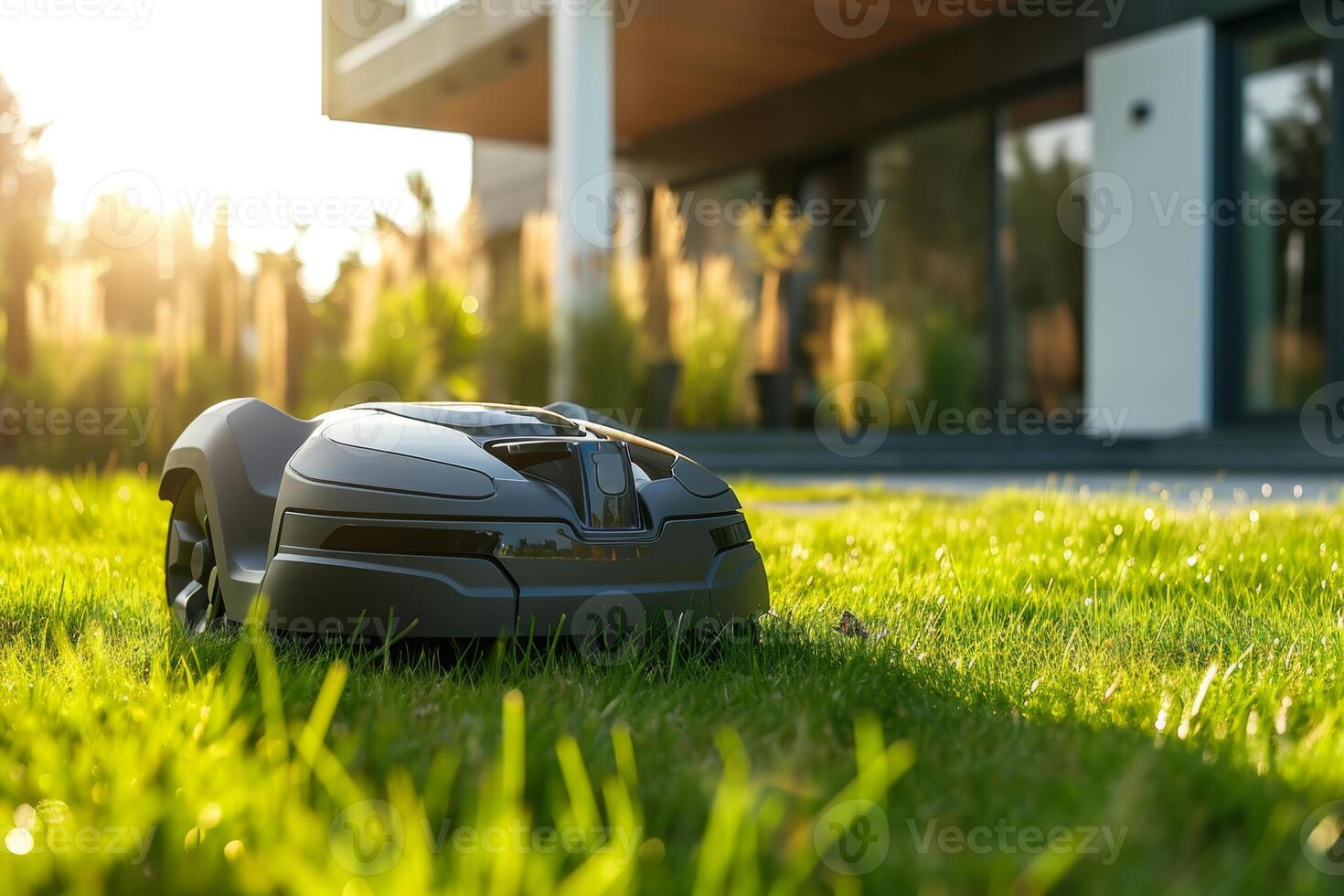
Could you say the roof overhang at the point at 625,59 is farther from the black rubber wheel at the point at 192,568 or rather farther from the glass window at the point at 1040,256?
the black rubber wheel at the point at 192,568

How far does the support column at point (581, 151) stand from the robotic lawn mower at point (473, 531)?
222 inches

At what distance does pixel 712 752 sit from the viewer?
135cm

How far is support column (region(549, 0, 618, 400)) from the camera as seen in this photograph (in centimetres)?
755

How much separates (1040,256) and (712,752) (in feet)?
28.4

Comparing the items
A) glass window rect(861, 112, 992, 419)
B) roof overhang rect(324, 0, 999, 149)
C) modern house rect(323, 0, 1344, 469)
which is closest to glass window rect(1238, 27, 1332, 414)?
modern house rect(323, 0, 1344, 469)

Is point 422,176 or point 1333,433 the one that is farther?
point 422,176

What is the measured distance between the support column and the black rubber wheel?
5323 mm

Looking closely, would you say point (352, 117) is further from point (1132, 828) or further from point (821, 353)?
point (1132, 828)

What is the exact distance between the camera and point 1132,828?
1070 millimetres

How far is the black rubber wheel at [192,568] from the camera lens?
200 centimetres

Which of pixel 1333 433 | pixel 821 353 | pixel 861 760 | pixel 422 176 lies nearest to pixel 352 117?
pixel 422 176

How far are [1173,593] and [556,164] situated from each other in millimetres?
6128

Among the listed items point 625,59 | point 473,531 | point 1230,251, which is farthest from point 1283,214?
point 473,531

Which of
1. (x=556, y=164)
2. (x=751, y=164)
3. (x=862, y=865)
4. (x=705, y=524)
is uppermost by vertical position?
(x=751, y=164)
